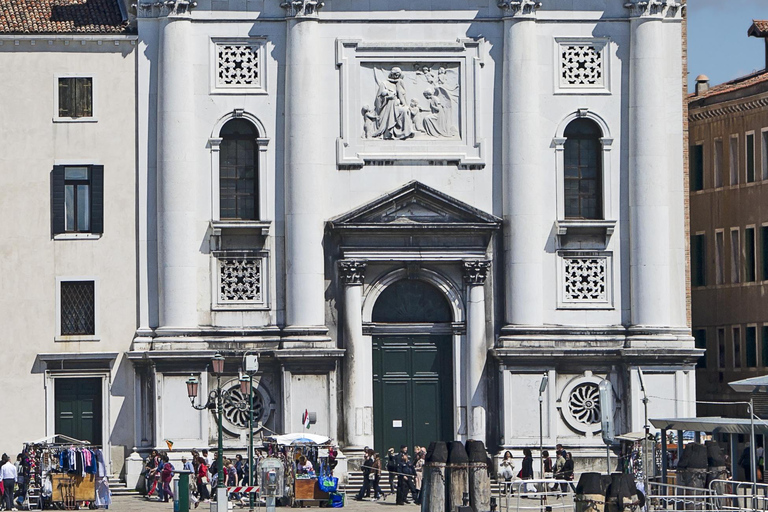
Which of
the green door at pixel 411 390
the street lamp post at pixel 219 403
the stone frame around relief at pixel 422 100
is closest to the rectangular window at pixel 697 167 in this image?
the stone frame around relief at pixel 422 100

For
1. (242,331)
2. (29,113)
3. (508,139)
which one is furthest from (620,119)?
(29,113)

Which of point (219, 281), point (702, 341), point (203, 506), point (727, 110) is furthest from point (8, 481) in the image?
point (727, 110)

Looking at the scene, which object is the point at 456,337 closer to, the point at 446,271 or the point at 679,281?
the point at 446,271

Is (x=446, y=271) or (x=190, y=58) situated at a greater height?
(x=190, y=58)

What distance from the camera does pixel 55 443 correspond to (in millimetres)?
62406

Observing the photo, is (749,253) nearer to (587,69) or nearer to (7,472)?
(587,69)

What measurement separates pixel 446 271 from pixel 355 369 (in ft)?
12.1

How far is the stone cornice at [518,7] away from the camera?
65.1m

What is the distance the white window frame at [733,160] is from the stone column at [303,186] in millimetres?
15704

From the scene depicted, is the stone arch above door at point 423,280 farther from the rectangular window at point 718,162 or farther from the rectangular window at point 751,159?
the rectangular window at point 718,162

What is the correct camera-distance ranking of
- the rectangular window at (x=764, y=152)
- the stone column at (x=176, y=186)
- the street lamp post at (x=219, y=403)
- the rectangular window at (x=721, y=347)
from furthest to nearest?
the rectangular window at (x=721, y=347), the rectangular window at (x=764, y=152), the stone column at (x=176, y=186), the street lamp post at (x=219, y=403)

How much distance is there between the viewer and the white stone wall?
64.5 m

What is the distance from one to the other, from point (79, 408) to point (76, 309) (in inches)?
106

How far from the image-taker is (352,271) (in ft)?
212
